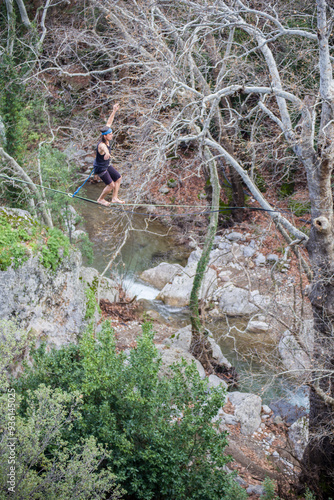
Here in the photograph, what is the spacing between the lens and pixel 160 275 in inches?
527

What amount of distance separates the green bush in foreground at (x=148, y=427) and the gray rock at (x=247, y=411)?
3.56m

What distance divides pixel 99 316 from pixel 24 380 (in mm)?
4822

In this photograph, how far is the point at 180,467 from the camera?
488 cm

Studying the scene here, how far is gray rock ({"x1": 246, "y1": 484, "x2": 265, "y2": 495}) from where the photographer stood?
21.6 feet

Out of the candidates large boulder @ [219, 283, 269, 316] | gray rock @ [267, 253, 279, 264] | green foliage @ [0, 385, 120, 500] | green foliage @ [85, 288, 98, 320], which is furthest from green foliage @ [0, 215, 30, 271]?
gray rock @ [267, 253, 279, 264]

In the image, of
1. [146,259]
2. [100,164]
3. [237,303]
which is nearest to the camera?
[100,164]

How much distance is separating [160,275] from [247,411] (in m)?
5.73

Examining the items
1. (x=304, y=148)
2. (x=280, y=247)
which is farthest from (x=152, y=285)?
(x=304, y=148)

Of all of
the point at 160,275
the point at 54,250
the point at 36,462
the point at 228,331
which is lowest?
the point at 160,275

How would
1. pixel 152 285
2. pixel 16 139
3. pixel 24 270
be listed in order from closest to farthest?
1. pixel 24 270
2. pixel 16 139
3. pixel 152 285

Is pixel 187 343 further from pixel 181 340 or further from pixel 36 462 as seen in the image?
pixel 36 462

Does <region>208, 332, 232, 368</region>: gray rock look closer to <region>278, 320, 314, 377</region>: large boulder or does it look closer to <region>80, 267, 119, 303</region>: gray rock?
<region>278, 320, 314, 377</region>: large boulder

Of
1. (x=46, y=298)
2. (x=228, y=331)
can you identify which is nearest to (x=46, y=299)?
(x=46, y=298)

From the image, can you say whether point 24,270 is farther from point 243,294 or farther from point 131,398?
point 243,294
